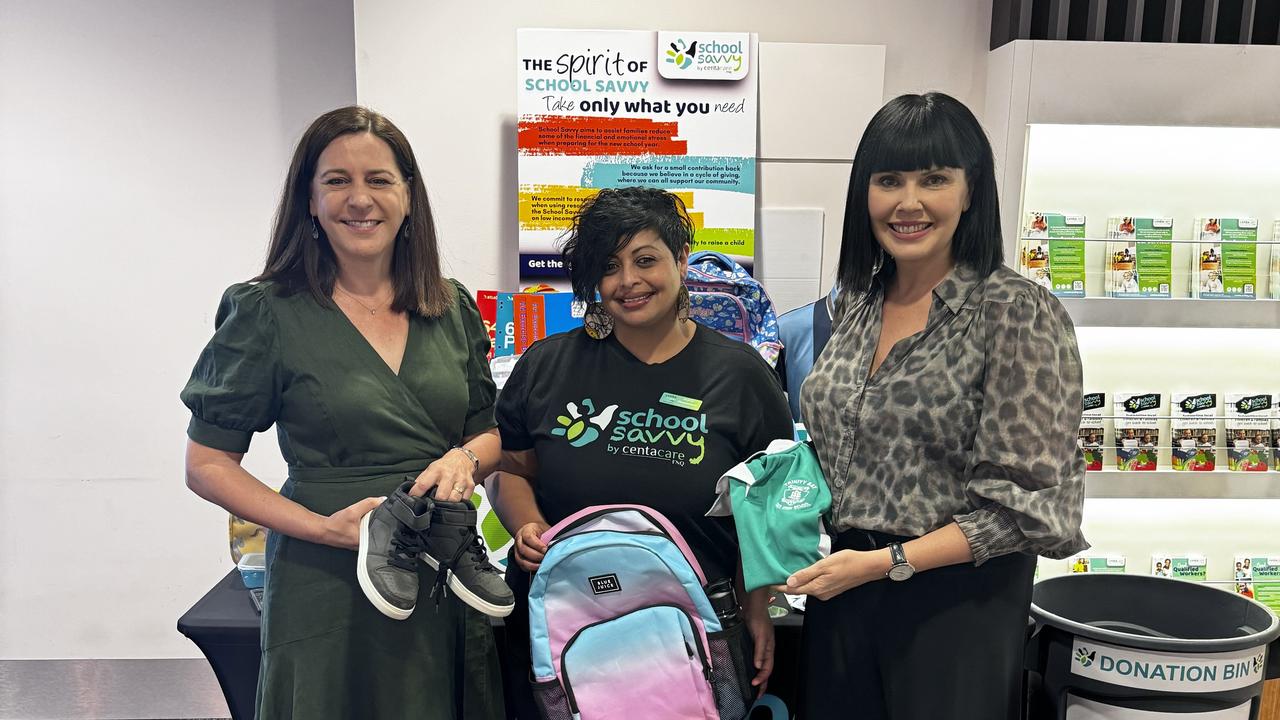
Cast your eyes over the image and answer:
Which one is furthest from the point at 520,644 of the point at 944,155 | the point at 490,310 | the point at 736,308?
the point at 490,310

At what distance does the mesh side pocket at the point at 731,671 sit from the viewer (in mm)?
1725

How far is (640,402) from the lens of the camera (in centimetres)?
177

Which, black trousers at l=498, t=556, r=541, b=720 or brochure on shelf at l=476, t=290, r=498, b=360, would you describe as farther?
brochure on shelf at l=476, t=290, r=498, b=360

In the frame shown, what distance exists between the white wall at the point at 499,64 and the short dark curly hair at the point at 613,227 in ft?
6.11

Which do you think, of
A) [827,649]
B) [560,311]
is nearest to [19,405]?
[560,311]

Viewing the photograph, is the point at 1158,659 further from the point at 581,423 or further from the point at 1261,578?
the point at 1261,578

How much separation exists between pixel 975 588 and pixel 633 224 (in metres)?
0.94

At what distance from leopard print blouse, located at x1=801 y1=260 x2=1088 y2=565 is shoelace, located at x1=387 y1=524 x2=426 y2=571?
2.58 ft

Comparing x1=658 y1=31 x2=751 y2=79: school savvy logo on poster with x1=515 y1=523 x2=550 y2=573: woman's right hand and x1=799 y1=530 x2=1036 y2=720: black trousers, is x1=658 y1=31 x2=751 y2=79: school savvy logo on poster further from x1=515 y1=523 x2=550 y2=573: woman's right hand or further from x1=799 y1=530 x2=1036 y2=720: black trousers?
x1=799 y1=530 x2=1036 y2=720: black trousers

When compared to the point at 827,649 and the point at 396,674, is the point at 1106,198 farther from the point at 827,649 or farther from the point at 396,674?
the point at 396,674

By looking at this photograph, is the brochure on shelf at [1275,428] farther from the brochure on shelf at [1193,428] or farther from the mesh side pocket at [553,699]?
the mesh side pocket at [553,699]

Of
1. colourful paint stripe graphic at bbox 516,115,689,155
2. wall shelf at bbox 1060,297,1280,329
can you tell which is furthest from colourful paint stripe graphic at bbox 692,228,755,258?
wall shelf at bbox 1060,297,1280,329

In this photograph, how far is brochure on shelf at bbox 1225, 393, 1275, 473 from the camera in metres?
3.28

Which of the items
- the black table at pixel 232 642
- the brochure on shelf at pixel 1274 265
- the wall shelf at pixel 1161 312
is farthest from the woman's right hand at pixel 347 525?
the brochure on shelf at pixel 1274 265
